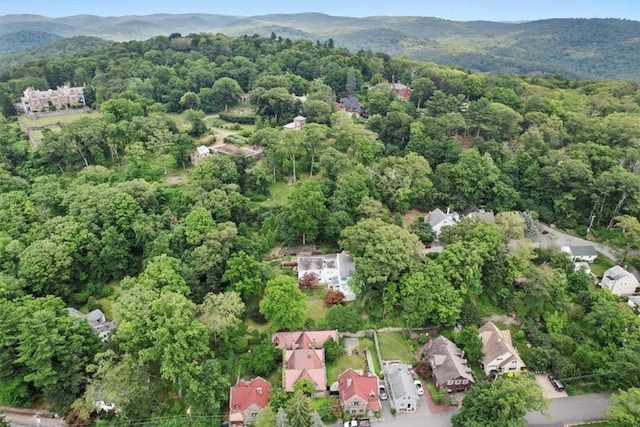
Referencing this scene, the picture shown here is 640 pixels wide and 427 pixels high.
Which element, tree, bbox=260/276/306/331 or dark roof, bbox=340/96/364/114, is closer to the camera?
tree, bbox=260/276/306/331

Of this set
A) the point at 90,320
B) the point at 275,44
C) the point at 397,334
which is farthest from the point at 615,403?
the point at 275,44

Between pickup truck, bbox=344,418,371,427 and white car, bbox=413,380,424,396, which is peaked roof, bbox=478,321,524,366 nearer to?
white car, bbox=413,380,424,396

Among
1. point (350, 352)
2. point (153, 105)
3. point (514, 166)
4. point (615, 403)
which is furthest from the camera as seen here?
point (153, 105)

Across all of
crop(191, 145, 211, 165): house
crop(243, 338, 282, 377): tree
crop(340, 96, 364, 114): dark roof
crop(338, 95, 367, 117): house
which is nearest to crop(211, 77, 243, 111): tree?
crop(338, 95, 367, 117): house

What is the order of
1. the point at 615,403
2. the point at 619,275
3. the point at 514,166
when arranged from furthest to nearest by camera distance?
the point at 514,166
the point at 619,275
the point at 615,403

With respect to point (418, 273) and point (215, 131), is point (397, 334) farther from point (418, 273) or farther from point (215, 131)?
point (215, 131)

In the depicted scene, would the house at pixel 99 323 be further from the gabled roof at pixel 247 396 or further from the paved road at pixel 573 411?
the paved road at pixel 573 411
